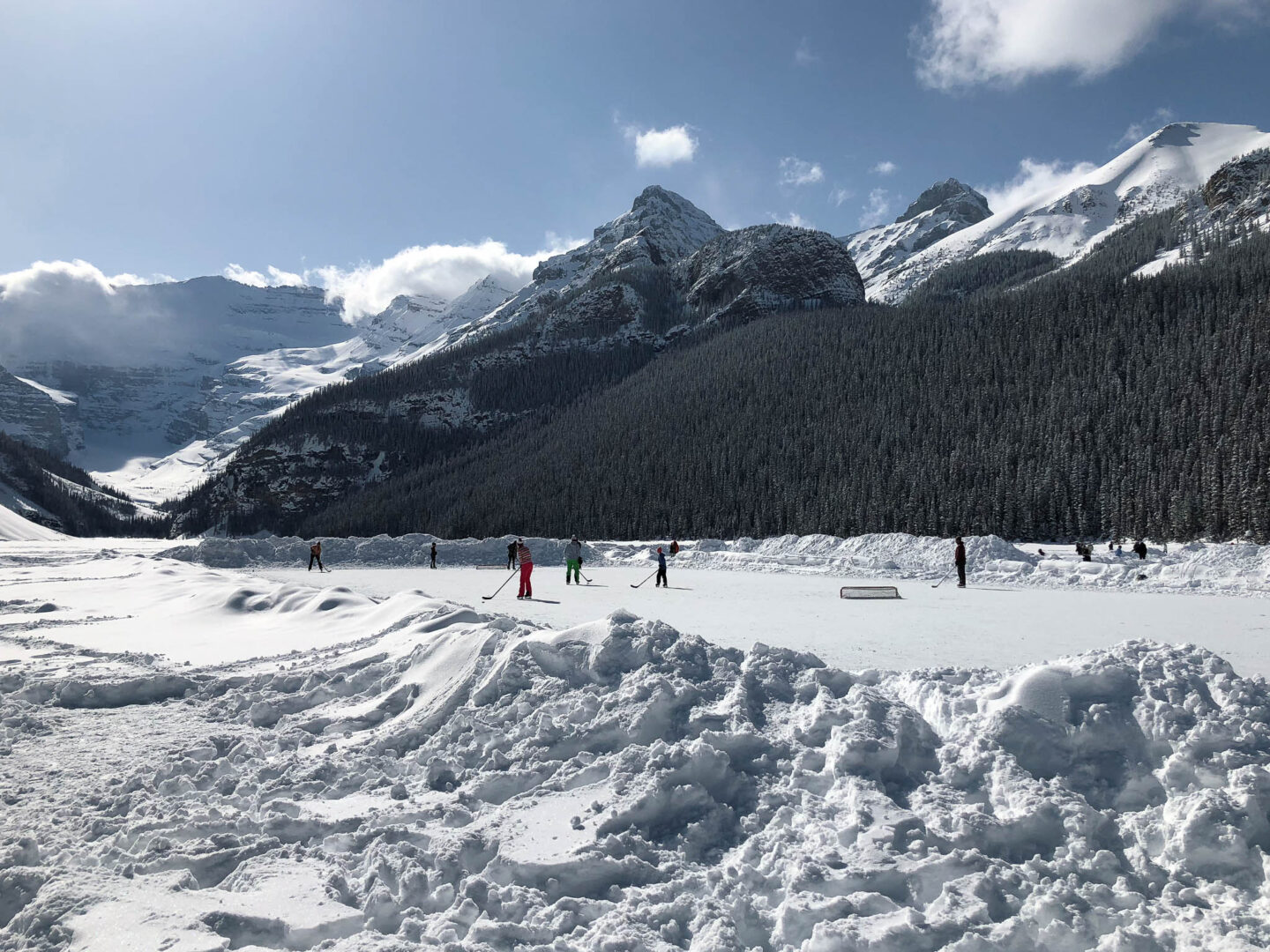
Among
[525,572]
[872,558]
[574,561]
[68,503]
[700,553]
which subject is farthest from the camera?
[68,503]

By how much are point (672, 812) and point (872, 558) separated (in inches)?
1144

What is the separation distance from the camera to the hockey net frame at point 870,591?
20.0 meters

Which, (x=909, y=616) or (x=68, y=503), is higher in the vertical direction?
(x=68, y=503)

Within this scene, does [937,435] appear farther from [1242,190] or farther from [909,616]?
[1242,190]

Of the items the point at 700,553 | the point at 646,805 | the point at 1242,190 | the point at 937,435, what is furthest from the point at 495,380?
the point at 1242,190

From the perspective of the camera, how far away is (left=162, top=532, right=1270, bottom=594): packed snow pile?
22.7 metres

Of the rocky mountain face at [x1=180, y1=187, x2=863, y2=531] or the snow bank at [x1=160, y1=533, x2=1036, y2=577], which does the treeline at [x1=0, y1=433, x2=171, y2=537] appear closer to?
the rocky mountain face at [x1=180, y1=187, x2=863, y2=531]

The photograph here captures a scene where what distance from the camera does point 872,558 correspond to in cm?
3212

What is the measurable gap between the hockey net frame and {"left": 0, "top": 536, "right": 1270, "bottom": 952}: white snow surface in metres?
12.5

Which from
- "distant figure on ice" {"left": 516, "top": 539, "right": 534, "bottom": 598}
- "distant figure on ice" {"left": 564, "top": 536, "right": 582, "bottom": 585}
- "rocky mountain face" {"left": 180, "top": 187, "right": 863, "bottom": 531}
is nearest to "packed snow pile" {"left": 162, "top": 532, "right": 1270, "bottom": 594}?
"distant figure on ice" {"left": 564, "top": 536, "right": 582, "bottom": 585}

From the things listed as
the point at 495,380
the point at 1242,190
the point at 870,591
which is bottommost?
the point at 870,591

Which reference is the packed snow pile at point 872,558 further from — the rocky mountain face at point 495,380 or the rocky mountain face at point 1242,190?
the rocky mountain face at point 1242,190

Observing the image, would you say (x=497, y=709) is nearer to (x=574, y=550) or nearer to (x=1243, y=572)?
(x=574, y=550)

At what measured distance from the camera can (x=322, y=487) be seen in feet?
477
